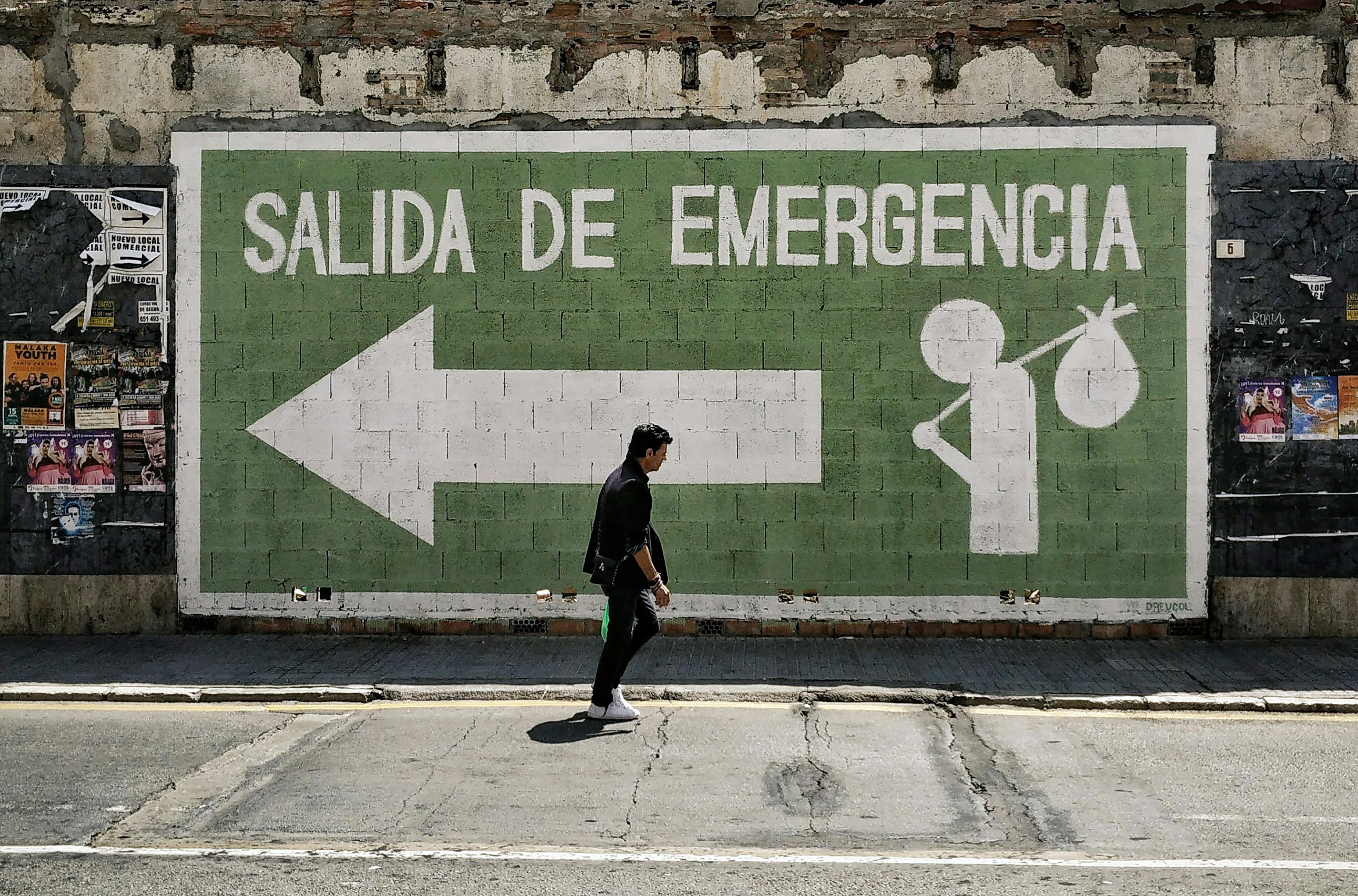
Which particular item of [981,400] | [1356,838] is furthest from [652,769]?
[981,400]

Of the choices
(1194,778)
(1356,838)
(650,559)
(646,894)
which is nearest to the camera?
(646,894)

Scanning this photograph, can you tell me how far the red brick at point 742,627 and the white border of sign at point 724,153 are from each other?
0.07 meters

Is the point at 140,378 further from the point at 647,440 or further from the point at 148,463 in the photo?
the point at 647,440

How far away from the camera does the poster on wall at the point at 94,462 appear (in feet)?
40.5

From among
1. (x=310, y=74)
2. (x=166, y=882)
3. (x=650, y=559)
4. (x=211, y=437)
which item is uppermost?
(x=310, y=74)

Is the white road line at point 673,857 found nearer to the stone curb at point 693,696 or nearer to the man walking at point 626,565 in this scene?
the man walking at point 626,565

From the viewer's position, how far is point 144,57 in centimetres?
1231

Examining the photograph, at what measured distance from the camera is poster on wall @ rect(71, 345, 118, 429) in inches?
485

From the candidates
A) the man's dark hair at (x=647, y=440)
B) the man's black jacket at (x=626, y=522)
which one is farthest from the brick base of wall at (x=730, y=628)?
the man's dark hair at (x=647, y=440)

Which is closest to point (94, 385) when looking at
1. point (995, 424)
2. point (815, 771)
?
point (815, 771)

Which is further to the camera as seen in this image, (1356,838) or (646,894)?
(1356,838)

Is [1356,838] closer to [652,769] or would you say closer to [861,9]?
[652,769]

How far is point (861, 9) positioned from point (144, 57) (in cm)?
679

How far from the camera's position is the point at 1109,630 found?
12.0 meters
